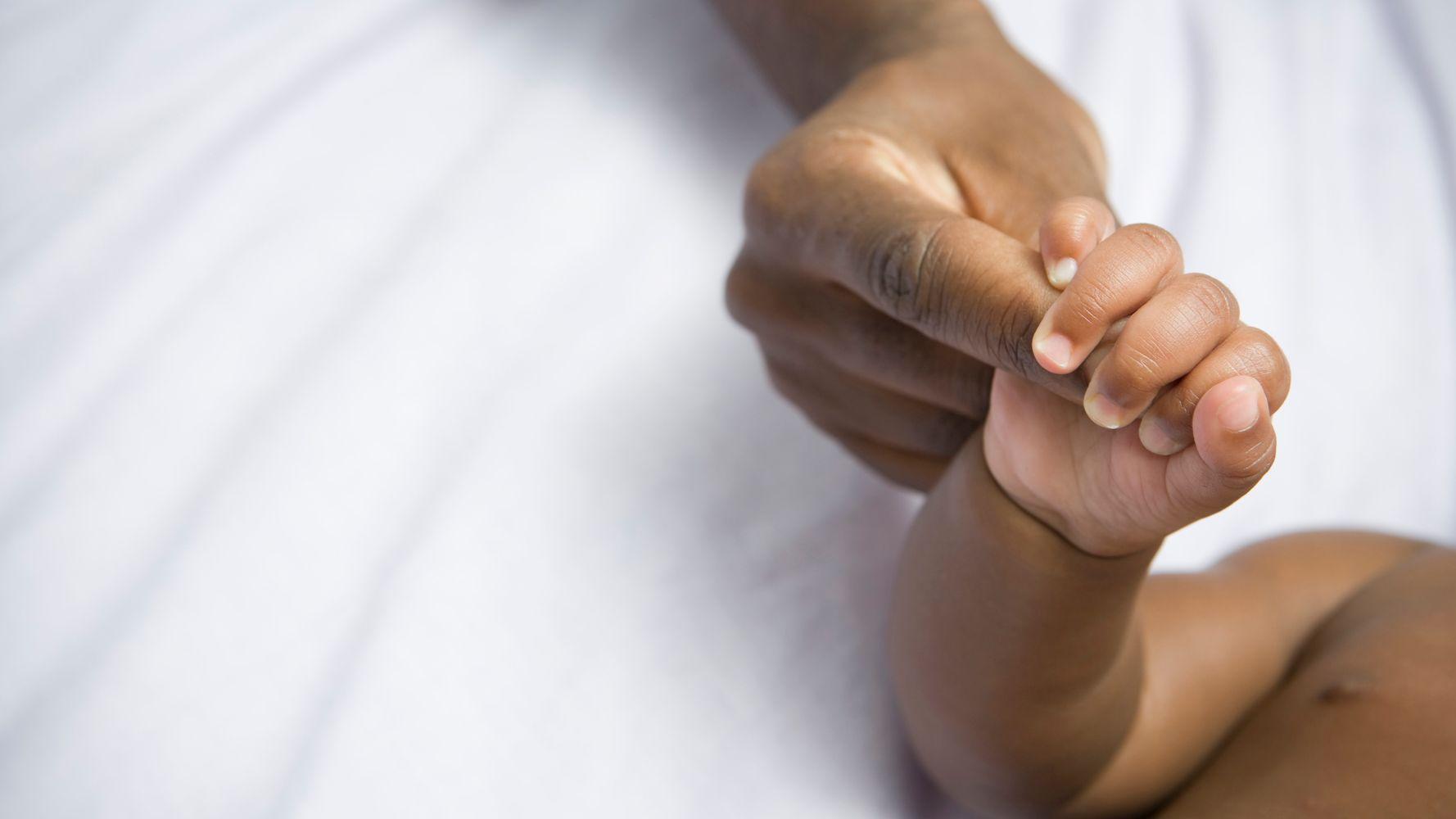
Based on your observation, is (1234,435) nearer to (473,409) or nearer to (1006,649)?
(1006,649)

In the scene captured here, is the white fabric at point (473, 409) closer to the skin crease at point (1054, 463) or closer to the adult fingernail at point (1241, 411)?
the skin crease at point (1054, 463)

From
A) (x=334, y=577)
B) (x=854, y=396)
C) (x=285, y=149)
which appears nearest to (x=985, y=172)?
(x=854, y=396)

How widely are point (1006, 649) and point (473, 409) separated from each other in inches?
17.9

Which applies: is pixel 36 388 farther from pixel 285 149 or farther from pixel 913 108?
pixel 913 108

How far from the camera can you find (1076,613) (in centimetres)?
61

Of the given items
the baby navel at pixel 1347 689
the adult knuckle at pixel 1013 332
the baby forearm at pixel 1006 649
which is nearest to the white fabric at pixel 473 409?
the baby forearm at pixel 1006 649

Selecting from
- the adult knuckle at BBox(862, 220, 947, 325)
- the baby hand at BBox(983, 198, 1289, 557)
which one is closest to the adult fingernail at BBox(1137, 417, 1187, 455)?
the baby hand at BBox(983, 198, 1289, 557)

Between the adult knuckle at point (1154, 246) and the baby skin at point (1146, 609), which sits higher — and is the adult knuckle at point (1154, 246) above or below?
above

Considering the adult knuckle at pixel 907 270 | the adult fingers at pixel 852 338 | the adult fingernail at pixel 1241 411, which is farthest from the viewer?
the adult fingers at pixel 852 338

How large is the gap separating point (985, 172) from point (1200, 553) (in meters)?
0.44

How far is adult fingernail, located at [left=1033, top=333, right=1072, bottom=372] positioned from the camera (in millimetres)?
443

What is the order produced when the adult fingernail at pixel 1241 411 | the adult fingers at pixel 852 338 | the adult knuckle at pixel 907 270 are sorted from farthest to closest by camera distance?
the adult fingers at pixel 852 338, the adult knuckle at pixel 907 270, the adult fingernail at pixel 1241 411

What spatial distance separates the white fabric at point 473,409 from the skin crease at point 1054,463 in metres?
0.12

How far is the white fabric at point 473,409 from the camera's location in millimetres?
728
